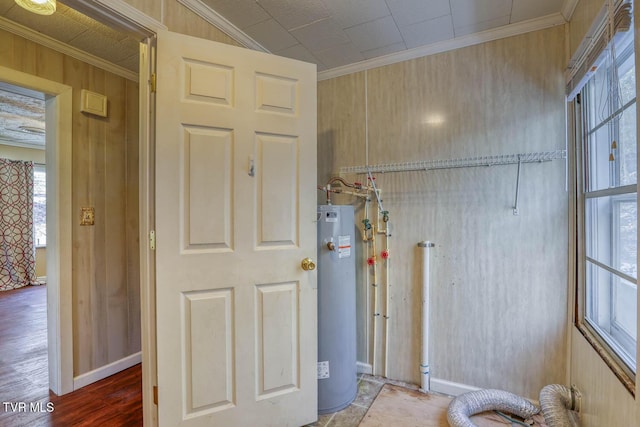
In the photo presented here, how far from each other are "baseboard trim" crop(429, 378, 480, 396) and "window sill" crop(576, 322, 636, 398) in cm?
77

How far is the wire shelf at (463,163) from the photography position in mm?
1712

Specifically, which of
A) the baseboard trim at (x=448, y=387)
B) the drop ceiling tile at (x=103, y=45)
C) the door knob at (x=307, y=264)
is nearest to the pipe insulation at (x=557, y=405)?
the baseboard trim at (x=448, y=387)

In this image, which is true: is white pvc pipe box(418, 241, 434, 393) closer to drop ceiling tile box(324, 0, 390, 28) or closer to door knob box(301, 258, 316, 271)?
door knob box(301, 258, 316, 271)

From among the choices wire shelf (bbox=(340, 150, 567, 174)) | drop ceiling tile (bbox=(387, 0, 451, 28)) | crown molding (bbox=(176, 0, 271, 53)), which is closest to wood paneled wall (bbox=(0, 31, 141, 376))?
crown molding (bbox=(176, 0, 271, 53))

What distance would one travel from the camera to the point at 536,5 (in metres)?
1.64

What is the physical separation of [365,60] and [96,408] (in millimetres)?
3000

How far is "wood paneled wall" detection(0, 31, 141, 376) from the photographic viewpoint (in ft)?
7.01

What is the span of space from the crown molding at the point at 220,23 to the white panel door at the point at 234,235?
0.33m

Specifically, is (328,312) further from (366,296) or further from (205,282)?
(205,282)

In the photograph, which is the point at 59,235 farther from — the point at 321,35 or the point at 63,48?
the point at 321,35

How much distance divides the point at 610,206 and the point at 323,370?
1.73m

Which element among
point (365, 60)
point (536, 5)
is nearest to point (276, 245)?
point (365, 60)

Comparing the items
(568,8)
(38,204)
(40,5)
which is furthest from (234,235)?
(38,204)

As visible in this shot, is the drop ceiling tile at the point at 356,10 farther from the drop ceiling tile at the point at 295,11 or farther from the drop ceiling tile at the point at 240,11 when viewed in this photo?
the drop ceiling tile at the point at 240,11
